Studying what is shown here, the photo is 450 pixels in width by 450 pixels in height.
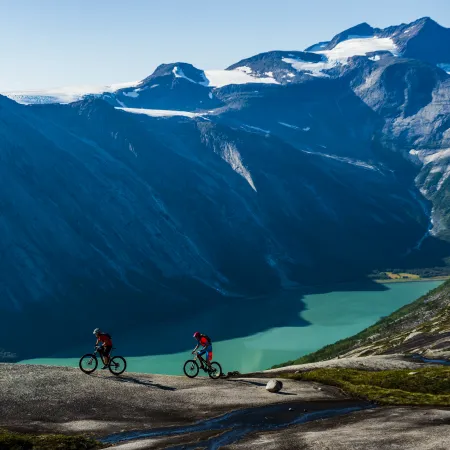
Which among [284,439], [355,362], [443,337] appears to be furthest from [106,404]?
[443,337]

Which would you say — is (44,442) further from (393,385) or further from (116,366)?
(393,385)

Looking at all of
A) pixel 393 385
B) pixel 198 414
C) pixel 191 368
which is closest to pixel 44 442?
pixel 198 414

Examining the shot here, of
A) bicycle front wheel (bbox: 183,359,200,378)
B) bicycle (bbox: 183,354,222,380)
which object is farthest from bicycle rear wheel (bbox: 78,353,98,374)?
bicycle front wheel (bbox: 183,359,200,378)

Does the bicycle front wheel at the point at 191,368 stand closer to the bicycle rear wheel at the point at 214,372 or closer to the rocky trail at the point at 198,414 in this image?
the bicycle rear wheel at the point at 214,372

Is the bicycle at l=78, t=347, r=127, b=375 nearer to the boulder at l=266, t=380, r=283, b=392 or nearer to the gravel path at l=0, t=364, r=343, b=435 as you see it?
the gravel path at l=0, t=364, r=343, b=435

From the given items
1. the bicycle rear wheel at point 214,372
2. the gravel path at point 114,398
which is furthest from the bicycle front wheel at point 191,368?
the gravel path at point 114,398

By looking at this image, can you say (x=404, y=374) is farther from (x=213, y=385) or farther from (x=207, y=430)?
(x=207, y=430)
